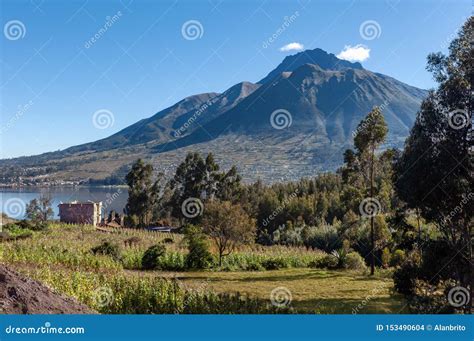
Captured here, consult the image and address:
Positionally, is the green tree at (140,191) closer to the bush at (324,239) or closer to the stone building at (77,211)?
the stone building at (77,211)

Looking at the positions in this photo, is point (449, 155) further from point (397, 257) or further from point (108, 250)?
point (108, 250)

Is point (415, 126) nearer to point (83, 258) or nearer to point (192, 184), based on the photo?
point (83, 258)

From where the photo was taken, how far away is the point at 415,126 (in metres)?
14.7

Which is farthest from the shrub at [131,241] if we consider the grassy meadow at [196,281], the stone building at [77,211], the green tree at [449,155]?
the stone building at [77,211]

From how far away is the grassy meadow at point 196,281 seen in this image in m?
11.2

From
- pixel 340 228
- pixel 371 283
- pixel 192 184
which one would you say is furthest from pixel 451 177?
pixel 192 184

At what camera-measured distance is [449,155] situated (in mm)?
13055

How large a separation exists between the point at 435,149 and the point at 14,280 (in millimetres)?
11502

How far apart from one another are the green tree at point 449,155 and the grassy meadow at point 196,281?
10.1 ft

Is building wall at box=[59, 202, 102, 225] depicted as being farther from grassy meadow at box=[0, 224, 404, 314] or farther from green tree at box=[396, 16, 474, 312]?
green tree at box=[396, 16, 474, 312]

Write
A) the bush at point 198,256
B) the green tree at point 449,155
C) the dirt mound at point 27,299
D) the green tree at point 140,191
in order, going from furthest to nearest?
the green tree at point 140,191 → the bush at point 198,256 → the green tree at point 449,155 → the dirt mound at point 27,299

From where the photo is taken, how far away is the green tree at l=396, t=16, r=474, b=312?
1302cm

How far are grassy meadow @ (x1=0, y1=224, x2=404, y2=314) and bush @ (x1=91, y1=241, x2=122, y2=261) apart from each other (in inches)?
11.4

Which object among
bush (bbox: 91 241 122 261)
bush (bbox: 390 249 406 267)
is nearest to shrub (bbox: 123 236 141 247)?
bush (bbox: 91 241 122 261)
